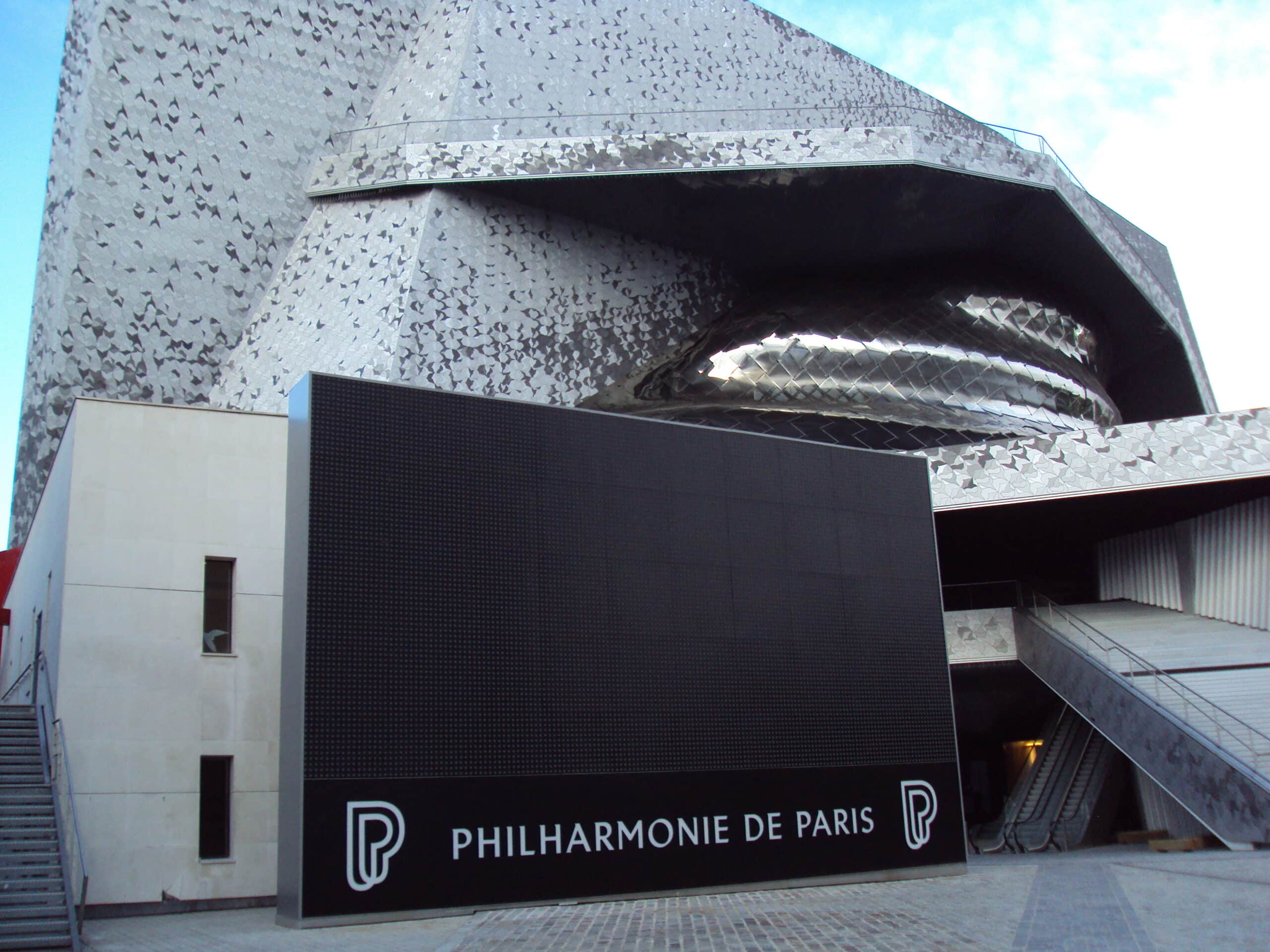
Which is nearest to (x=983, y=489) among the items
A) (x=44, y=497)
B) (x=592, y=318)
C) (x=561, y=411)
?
(x=592, y=318)

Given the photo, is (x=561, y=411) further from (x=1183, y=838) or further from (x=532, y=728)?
(x=1183, y=838)

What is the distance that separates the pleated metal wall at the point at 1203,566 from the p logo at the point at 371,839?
52.2 feet

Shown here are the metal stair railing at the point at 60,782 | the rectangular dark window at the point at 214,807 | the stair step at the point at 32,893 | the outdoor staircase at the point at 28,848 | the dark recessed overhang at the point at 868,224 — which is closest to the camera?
the outdoor staircase at the point at 28,848

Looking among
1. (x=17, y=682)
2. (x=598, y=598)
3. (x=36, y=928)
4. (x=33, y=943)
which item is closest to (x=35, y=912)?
(x=36, y=928)

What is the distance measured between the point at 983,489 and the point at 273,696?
11732 mm

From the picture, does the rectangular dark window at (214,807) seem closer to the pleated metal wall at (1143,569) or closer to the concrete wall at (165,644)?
the concrete wall at (165,644)

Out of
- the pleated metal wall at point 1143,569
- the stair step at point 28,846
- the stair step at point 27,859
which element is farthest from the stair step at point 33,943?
the pleated metal wall at point 1143,569

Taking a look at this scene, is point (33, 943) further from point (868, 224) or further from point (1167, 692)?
point (868, 224)

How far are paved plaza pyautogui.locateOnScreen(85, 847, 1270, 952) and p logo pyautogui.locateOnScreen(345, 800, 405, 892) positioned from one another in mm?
391

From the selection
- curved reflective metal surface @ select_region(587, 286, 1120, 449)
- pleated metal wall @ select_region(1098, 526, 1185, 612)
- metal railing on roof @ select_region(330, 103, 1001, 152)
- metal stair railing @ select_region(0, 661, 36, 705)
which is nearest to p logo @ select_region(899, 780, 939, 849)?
curved reflective metal surface @ select_region(587, 286, 1120, 449)

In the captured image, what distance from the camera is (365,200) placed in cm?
2086

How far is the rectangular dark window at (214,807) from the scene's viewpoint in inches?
494

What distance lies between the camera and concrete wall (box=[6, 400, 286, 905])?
12.1m

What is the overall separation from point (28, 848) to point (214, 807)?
245 cm
